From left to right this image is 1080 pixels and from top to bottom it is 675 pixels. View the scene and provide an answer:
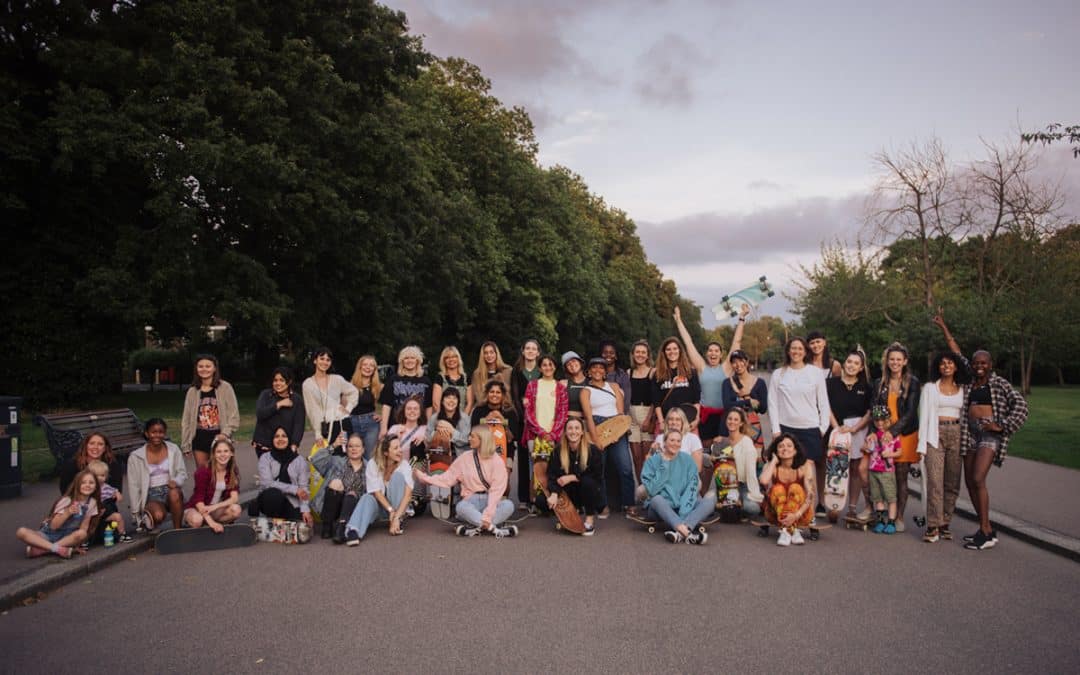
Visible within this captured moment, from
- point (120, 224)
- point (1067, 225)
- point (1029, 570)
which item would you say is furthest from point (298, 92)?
point (1067, 225)

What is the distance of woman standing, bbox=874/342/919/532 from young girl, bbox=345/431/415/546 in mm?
5038

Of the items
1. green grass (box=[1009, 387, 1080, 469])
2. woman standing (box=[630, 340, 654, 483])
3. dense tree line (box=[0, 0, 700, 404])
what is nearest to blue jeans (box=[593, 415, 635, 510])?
woman standing (box=[630, 340, 654, 483])

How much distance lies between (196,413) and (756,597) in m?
6.13

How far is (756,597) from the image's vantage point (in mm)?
6000

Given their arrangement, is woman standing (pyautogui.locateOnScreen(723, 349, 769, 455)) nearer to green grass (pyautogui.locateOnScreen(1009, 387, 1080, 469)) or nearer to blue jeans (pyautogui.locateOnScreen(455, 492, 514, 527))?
blue jeans (pyautogui.locateOnScreen(455, 492, 514, 527))

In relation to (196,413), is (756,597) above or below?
below

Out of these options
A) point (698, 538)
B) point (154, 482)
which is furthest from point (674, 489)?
point (154, 482)

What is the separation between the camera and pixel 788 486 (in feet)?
27.5

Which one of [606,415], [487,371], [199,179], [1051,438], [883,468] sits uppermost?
[199,179]

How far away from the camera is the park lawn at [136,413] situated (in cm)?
1227

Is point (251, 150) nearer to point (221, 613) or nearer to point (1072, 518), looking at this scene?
point (221, 613)

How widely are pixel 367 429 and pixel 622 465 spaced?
3.10 m

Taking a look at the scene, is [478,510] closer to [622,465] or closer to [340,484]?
[340,484]

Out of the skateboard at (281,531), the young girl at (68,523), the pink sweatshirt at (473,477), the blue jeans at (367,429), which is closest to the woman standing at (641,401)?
the pink sweatshirt at (473,477)
